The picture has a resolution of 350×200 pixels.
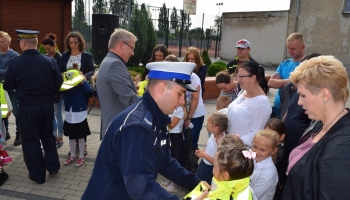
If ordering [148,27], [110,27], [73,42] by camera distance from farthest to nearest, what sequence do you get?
[148,27]
[110,27]
[73,42]

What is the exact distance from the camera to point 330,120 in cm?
183

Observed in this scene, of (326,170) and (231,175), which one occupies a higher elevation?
(326,170)

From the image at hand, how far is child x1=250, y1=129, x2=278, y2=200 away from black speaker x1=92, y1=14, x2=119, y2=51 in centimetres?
610

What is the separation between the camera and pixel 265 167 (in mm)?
2578

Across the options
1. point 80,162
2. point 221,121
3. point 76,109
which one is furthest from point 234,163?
point 80,162

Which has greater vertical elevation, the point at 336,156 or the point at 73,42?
the point at 73,42

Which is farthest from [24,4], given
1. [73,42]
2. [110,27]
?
[73,42]

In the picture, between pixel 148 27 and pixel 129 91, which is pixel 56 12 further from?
pixel 129 91

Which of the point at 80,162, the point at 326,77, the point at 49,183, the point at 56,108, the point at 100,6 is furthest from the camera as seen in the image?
the point at 100,6

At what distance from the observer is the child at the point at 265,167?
251 centimetres

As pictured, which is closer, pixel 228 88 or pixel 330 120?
pixel 330 120

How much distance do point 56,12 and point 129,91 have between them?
15038 millimetres

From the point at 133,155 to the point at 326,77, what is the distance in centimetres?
125

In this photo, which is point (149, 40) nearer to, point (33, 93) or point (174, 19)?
point (174, 19)
